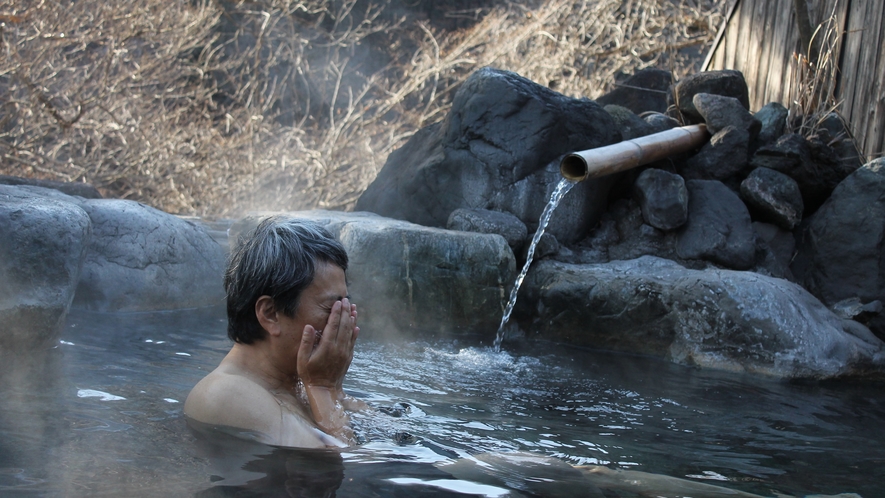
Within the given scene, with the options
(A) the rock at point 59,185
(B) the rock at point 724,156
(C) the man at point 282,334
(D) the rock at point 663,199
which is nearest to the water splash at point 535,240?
(D) the rock at point 663,199

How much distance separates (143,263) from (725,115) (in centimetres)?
534

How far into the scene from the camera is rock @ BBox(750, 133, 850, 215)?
22.5 ft

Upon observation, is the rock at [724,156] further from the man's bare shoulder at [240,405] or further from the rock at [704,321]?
the man's bare shoulder at [240,405]

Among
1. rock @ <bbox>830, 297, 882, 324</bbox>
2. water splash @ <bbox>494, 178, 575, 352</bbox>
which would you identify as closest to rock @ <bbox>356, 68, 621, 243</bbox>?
water splash @ <bbox>494, 178, 575, 352</bbox>

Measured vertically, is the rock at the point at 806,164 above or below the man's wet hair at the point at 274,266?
above

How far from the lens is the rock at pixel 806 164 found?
687 centimetres

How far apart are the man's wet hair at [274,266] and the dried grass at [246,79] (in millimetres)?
7438

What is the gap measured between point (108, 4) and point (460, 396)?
27.8 ft

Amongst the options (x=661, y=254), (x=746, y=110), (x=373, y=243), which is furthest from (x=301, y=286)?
(x=746, y=110)

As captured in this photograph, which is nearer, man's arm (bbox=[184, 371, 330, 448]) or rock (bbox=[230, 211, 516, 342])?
man's arm (bbox=[184, 371, 330, 448])

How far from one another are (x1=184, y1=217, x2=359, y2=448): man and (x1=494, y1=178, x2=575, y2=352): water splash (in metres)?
3.00

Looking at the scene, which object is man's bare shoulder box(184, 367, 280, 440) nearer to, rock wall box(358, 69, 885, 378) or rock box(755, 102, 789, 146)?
rock wall box(358, 69, 885, 378)

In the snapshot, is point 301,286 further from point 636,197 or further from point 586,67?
point 586,67

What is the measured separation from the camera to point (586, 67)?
13.3 metres
